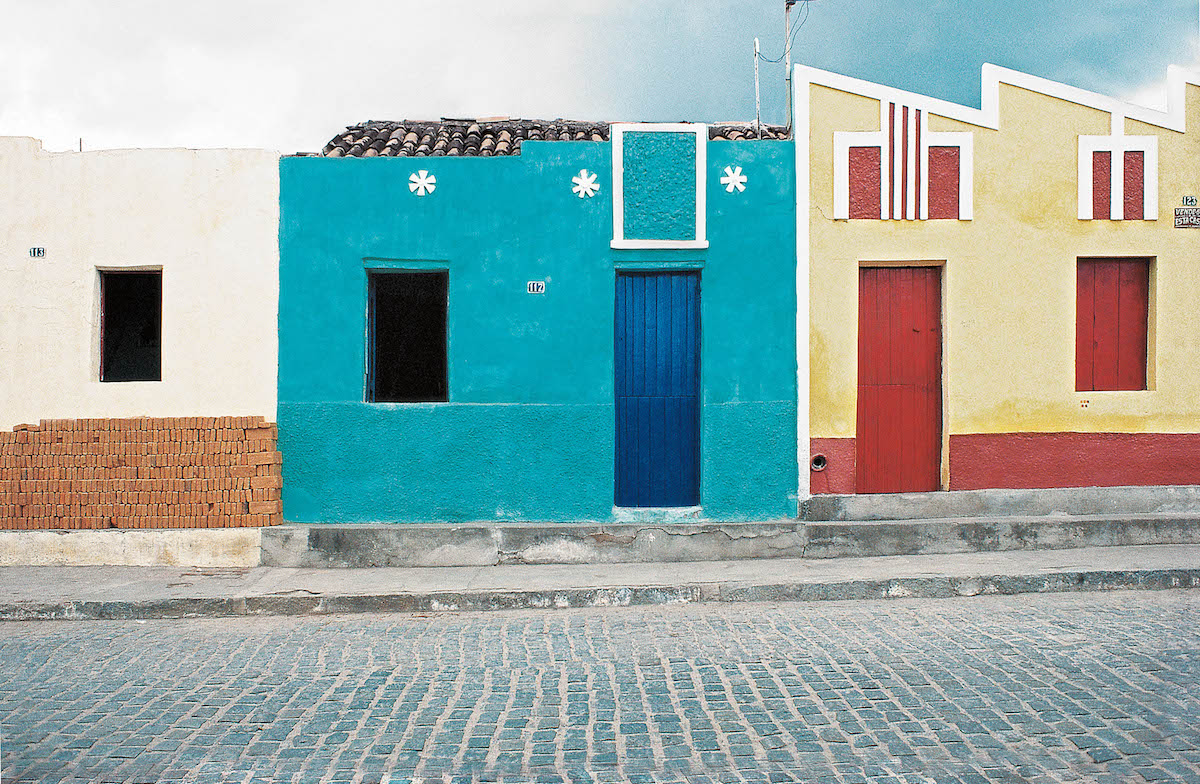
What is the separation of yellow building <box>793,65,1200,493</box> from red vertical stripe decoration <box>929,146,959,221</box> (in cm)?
1

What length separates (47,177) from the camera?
8.75 m

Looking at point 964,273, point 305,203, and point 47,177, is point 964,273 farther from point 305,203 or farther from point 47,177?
point 47,177

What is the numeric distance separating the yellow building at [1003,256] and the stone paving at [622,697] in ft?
8.00

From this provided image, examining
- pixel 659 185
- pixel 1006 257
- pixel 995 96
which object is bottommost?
pixel 1006 257

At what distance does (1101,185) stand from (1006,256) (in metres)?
1.21

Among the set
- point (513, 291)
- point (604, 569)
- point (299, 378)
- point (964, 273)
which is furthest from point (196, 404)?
point (964, 273)

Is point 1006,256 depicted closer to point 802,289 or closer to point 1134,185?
point 1134,185

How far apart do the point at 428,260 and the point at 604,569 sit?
3467mm

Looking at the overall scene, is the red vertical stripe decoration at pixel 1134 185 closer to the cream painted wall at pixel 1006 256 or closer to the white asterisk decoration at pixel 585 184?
the cream painted wall at pixel 1006 256

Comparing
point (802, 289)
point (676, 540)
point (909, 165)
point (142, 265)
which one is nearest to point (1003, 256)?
point (909, 165)

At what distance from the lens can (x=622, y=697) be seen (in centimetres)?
486

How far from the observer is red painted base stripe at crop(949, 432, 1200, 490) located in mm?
8977

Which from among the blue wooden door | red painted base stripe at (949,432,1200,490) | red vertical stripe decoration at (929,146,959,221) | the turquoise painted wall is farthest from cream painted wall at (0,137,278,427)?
red painted base stripe at (949,432,1200,490)

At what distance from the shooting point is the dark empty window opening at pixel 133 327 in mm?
9023
